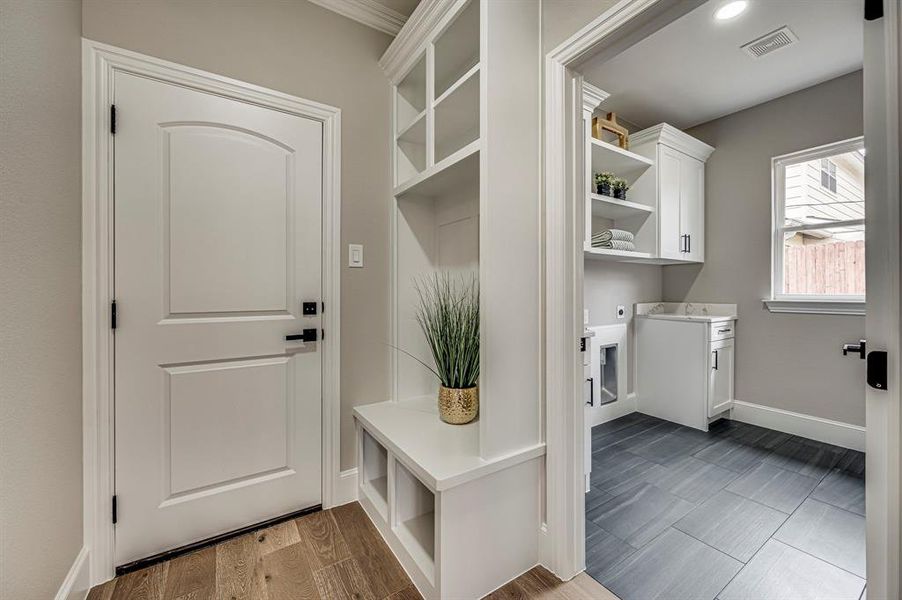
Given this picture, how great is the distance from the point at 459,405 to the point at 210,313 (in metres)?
1.17

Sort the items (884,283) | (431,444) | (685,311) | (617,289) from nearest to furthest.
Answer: (884,283) → (431,444) → (617,289) → (685,311)

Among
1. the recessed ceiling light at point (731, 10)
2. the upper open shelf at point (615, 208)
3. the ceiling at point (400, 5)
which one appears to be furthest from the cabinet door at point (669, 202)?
the ceiling at point (400, 5)

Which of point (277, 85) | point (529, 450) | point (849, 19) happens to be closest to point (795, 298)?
point (849, 19)

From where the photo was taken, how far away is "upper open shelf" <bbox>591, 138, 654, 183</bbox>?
8.66 ft

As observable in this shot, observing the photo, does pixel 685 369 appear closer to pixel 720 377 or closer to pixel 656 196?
pixel 720 377

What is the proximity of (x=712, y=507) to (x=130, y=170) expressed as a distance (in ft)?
10.1

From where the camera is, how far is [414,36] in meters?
1.74

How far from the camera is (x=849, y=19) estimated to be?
2.08m

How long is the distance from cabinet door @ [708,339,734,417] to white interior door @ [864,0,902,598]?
2.36 m

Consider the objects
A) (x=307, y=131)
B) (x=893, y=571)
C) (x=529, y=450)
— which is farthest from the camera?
(x=307, y=131)

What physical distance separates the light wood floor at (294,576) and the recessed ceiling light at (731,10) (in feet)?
9.57

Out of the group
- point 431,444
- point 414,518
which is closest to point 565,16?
point 431,444

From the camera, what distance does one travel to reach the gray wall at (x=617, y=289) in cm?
301

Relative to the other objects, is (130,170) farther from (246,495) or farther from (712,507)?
(712,507)
